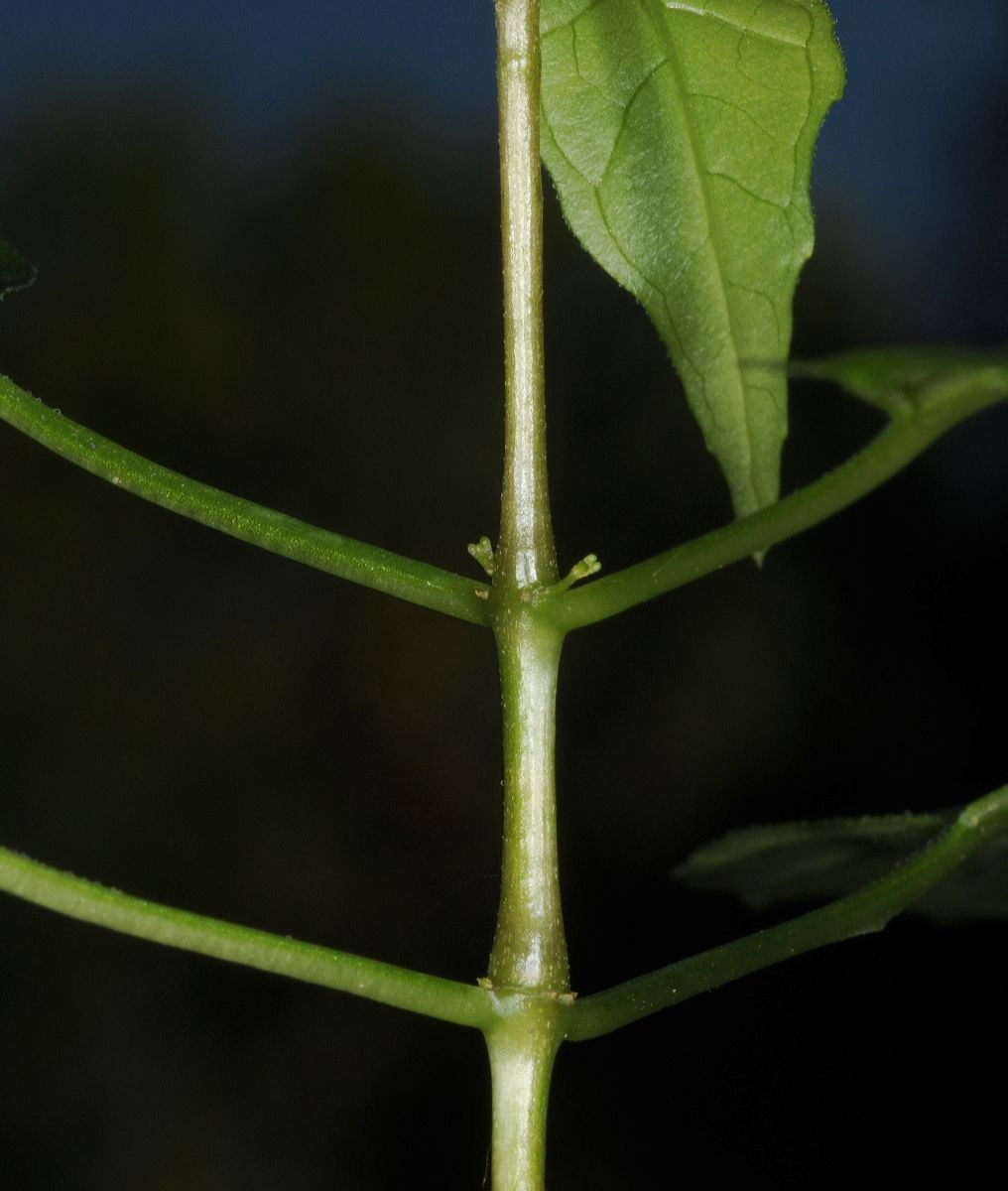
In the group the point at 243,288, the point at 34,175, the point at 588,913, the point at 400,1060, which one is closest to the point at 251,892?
the point at 400,1060

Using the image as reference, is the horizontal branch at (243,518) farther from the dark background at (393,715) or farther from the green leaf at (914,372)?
the dark background at (393,715)

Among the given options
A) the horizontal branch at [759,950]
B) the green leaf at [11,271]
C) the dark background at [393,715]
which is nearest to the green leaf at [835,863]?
the horizontal branch at [759,950]

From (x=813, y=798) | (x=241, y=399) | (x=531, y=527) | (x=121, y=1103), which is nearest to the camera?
(x=531, y=527)

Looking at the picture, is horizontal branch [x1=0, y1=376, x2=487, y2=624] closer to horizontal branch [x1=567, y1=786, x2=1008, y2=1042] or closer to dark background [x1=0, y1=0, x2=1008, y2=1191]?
horizontal branch [x1=567, y1=786, x2=1008, y2=1042]

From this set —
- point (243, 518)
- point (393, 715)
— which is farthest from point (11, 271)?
point (393, 715)

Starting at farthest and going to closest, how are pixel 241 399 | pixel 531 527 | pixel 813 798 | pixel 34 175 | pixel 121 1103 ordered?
pixel 34 175 → pixel 241 399 → pixel 813 798 → pixel 121 1103 → pixel 531 527

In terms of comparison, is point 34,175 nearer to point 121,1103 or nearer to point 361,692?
point 361,692
